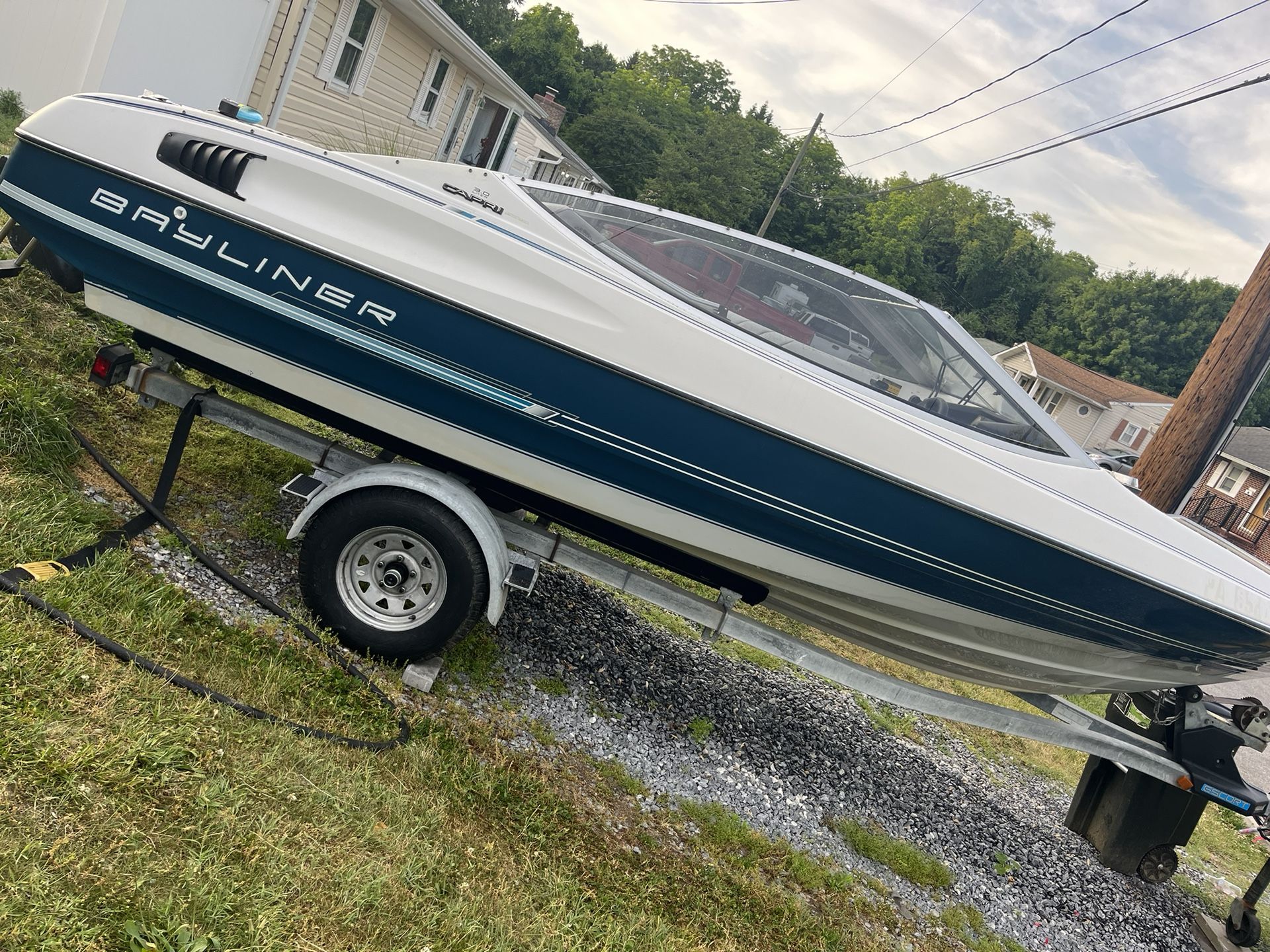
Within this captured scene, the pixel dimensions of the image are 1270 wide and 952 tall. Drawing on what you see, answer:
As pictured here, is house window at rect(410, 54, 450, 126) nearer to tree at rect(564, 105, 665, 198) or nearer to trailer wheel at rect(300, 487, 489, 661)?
trailer wheel at rect(300, 487, 489, 661)

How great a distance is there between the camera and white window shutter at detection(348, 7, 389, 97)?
12.5 m

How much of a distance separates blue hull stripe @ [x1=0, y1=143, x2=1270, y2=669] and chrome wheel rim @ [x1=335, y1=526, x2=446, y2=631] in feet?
1.67

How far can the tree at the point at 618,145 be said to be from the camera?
40.1 meters

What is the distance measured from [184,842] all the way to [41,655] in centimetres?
78

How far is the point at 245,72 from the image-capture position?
10.1 metres

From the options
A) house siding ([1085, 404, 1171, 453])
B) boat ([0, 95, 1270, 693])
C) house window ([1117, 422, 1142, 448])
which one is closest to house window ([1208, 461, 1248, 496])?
house siding ([1085, 404, 1171, 453])

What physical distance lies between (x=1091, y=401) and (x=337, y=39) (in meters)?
34.3

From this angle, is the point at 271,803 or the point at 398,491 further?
the point at 398,491

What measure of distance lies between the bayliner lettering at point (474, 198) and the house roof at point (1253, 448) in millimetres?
34835

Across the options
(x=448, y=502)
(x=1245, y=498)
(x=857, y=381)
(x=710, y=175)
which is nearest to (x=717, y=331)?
(x=857, y=381)

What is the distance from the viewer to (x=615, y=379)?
3236 millimetres

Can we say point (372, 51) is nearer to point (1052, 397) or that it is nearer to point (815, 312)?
point (815, 312)

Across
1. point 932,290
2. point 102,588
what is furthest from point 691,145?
point 102,588

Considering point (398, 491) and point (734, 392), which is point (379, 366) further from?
point (734, 392)
